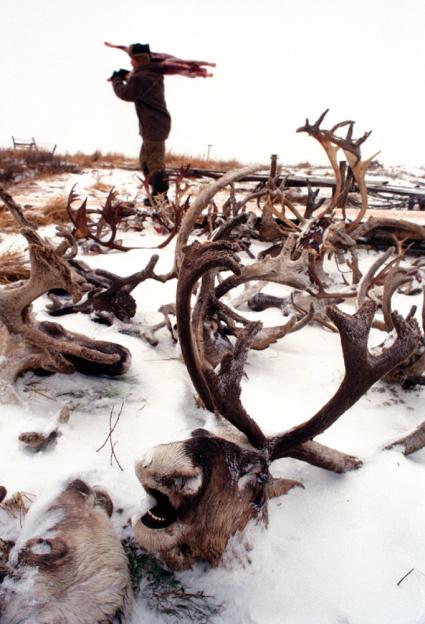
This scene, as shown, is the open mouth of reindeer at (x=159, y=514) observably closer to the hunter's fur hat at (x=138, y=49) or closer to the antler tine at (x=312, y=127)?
the antler tine at (x=312, y=127)

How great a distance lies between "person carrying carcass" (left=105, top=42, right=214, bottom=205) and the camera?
5762 mm

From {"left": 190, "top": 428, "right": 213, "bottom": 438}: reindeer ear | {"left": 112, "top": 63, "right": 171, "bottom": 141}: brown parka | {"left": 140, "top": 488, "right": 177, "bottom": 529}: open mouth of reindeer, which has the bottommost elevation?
{"left": 140, "top": 488, "right": 177, "bottom": 529}: open mouth of reindeer

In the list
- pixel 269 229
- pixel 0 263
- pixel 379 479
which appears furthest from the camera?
pixel 269 229

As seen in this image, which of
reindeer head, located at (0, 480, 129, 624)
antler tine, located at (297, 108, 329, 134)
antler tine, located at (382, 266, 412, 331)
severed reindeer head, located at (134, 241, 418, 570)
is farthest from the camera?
antler tine, located at (297, 108, 329, 134)

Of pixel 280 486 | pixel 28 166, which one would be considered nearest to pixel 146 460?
pixel 280 486

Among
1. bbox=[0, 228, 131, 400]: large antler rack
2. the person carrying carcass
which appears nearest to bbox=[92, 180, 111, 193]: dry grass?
the person carrying carcass

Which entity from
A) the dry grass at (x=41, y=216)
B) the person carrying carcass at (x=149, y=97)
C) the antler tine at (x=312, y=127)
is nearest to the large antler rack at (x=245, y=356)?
the antler tine at (x=312, y=127)

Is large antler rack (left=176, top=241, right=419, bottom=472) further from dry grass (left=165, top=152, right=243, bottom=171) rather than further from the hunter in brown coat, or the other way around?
dry grass (left=165, top=152, right=243, bottom=171)

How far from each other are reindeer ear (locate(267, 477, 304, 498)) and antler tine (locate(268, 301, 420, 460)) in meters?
0.08

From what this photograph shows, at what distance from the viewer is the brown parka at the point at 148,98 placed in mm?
5762

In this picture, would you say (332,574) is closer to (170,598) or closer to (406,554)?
(406,554)

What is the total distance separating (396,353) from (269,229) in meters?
3.22

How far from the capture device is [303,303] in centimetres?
256

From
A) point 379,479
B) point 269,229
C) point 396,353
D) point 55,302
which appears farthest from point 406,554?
point 269,229
